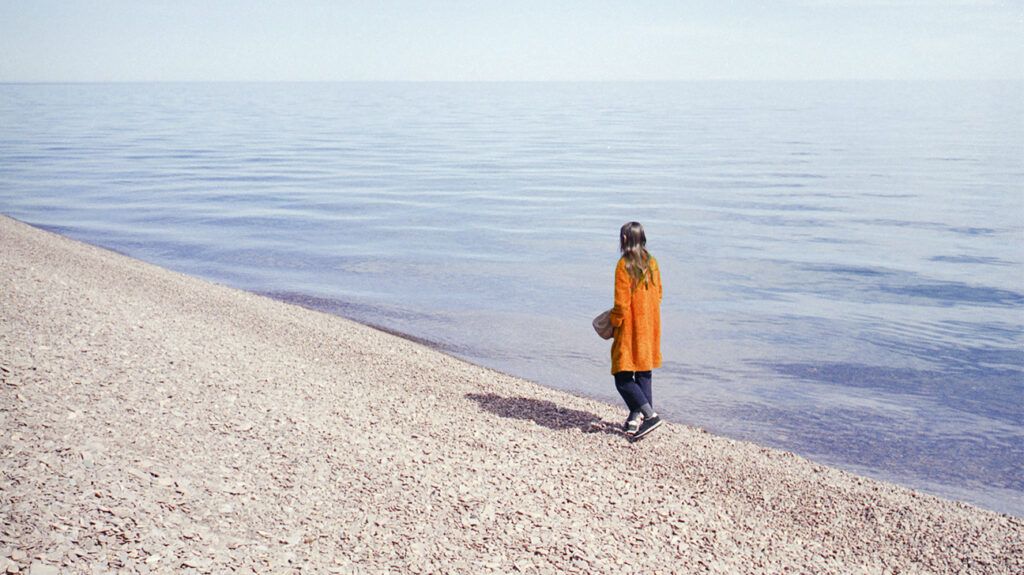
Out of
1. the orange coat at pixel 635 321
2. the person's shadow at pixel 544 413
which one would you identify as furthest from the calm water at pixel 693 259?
the orange coat at pixel 635 321

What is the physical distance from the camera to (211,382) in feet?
22.6

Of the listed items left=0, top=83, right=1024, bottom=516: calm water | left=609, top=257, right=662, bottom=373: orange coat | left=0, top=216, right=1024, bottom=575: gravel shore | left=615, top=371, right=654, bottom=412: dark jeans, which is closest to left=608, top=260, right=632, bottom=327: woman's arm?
left=609, top=257, right=662, bottom=373: orange coat

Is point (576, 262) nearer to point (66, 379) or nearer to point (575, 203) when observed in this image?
point (575, 203)

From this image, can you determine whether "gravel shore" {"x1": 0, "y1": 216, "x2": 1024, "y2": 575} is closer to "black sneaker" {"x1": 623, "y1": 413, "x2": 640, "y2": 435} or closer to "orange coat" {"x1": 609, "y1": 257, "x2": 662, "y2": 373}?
"black sneaker" {"x1": 623, "y1": 413, "x2": 640, "y2": 435}

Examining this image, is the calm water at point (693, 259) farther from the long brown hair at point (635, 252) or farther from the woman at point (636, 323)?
the long brown hair at point (635, 252)

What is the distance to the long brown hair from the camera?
6609mm

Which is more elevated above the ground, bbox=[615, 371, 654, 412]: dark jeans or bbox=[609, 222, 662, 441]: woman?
bbox=[609, 222, 662, 441]: woman

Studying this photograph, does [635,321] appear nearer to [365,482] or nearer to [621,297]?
[621,297]

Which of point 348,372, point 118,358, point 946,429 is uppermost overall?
point 118,358

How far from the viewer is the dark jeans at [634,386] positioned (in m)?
7.12

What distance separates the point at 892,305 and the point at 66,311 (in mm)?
13563

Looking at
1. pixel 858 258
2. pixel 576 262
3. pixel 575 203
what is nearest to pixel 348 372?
pixel 576 262

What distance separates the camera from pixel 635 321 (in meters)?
6.90

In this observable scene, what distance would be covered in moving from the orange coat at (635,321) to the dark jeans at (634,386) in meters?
0.14
